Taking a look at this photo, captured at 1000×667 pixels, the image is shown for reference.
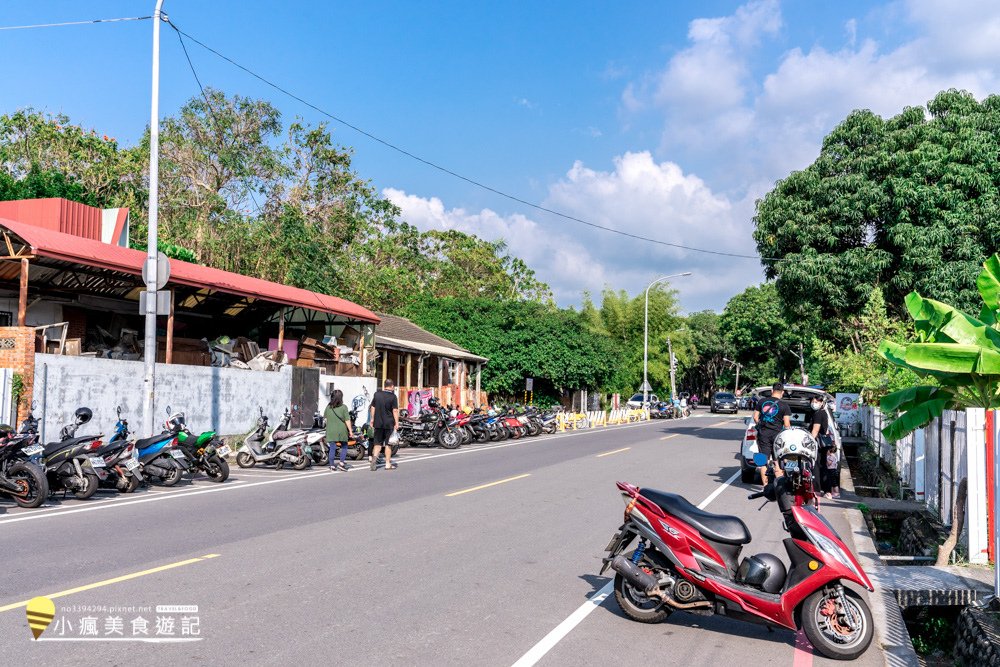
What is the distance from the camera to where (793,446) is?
21.8 feet

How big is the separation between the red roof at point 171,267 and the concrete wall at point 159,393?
84.0 inches

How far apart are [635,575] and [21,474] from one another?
918cm

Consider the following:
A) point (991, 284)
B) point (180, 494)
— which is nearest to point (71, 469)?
point (180, 494)

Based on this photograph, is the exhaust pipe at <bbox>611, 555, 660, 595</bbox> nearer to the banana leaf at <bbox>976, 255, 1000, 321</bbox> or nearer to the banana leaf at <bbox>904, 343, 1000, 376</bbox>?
the banana leaf at <bbox>904, 343, 1000, 376</bbox>

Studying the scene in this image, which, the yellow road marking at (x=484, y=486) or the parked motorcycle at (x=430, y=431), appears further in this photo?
the parked motorcycle at (x=430, y=431)

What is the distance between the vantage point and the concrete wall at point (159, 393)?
1644 cm

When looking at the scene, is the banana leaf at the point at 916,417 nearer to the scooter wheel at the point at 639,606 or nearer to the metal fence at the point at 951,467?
the metal fence at the point at 951,467

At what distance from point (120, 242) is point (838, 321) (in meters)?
23.4

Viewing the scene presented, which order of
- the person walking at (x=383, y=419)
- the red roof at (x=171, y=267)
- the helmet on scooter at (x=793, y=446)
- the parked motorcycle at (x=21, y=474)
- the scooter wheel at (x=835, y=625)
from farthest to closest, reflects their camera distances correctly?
1. the person walking at (x=383, y=419)
2. the red roof at (x=171, y=267)
3. the parked motorcycle at (x=21, y=474)
4. the helmet on scooter at (x=793, y=446)
5. the scooter wheel at (x=835, y=625)

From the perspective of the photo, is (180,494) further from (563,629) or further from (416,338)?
(416,338)

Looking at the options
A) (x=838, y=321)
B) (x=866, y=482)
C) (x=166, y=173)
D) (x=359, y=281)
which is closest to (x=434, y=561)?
(x=866, y=482)

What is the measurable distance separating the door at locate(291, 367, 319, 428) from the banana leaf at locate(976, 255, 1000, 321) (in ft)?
62.6

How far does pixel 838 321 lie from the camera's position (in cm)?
2952

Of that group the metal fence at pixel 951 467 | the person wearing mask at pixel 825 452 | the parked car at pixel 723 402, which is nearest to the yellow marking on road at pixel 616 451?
the person wearing mask at pixel 825 452
